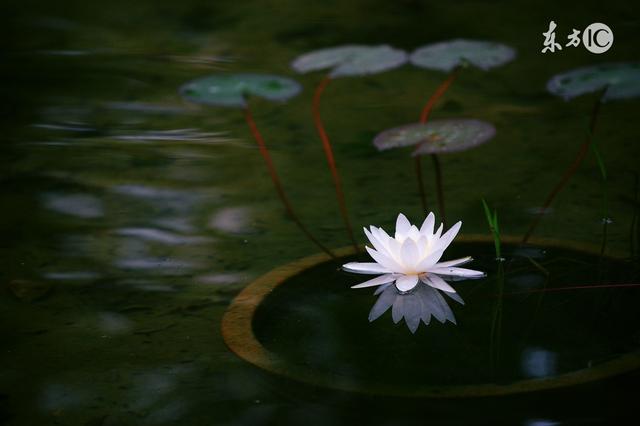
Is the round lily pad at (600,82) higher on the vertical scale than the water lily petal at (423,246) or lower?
higher

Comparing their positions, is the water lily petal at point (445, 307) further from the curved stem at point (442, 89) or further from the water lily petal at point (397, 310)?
the curved stem at point (442, 89)

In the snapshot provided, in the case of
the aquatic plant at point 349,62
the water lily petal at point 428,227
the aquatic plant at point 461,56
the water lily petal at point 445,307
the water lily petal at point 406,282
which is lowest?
the water lily petal at point 445,307

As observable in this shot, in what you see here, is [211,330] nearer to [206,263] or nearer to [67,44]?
[206,263]

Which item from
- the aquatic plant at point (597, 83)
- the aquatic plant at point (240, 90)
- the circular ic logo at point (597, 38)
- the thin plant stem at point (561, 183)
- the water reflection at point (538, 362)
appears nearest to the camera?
the water reflection at point (538, 362)

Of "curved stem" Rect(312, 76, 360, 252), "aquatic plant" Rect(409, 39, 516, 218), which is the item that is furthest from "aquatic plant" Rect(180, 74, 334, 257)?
"aquatic plant" Rect(409, 39, 516, 218)

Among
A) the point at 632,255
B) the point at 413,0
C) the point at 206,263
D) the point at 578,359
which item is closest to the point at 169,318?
the point at 206,263

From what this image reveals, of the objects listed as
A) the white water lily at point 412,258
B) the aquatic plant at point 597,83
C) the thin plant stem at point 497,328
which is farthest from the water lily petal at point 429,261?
the aquatic plant at point 597,83

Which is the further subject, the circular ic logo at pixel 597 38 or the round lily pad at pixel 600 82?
the circular ic logo at pixel 597 38
